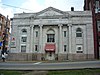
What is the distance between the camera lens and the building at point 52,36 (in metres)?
41.9

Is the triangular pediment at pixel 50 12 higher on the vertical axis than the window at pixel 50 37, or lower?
higher

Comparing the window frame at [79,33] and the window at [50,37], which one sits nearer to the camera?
the window frame at [79,33]

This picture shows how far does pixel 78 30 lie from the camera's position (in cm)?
4303

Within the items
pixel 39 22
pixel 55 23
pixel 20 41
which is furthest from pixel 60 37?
pixel 20 41

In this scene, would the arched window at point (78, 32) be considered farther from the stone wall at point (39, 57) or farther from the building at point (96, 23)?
the stone wall at point (39, 57)

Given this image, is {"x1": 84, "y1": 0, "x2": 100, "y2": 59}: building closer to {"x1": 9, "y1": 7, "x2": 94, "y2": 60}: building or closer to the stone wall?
{"x1": 9, "y1": 7, "x2": 94, "y2": 60}: building

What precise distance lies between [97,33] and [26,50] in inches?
672

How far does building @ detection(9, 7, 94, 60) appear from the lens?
41.9 meters

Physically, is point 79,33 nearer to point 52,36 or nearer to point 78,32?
point 78,32

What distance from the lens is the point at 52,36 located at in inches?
1734

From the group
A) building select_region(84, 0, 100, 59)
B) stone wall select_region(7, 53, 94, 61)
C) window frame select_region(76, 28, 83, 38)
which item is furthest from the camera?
window frame select_region(76, 28, 83, 38)

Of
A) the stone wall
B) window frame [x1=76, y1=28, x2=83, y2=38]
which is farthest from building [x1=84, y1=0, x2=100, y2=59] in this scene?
window frame [x1=76, y1=28, x2=83, y2=38]

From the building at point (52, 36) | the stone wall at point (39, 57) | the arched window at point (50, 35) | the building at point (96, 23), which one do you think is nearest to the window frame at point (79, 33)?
the building at point (52, 36)

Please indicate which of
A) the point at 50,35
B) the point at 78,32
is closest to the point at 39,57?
the point at 50,35
